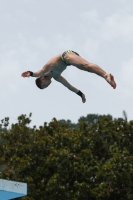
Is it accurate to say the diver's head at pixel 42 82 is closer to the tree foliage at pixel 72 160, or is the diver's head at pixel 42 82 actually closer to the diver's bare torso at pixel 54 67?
the diver's bare torso at pixel 54 67

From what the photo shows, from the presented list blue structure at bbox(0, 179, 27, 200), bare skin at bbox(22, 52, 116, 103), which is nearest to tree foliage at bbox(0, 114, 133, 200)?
blue structure at bbox(0, 179, 27, 200)

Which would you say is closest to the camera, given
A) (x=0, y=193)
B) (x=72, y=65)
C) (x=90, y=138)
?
(x=72, y=65)

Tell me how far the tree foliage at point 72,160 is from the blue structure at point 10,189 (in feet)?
26.1

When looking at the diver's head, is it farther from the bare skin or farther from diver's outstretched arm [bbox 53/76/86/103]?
diver's outstretched arm [bbox 53/76/86/103]

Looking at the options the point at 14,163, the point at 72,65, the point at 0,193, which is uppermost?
the point at 14,163

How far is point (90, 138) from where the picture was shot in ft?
76.9

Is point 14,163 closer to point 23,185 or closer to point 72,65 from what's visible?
point 23,185

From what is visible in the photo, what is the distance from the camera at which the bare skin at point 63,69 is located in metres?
9.75

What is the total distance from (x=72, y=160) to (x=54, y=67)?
11907 millimetres

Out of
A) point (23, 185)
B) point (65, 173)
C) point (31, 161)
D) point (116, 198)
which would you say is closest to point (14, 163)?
point (31, 161)

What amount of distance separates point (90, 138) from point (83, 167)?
2.03 m

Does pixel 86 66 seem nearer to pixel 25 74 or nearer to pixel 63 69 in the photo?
pixel 63 69

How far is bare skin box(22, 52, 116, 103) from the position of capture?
9.75 metres

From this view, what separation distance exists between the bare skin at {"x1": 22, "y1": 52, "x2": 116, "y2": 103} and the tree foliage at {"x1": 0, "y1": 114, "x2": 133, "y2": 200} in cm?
1034
